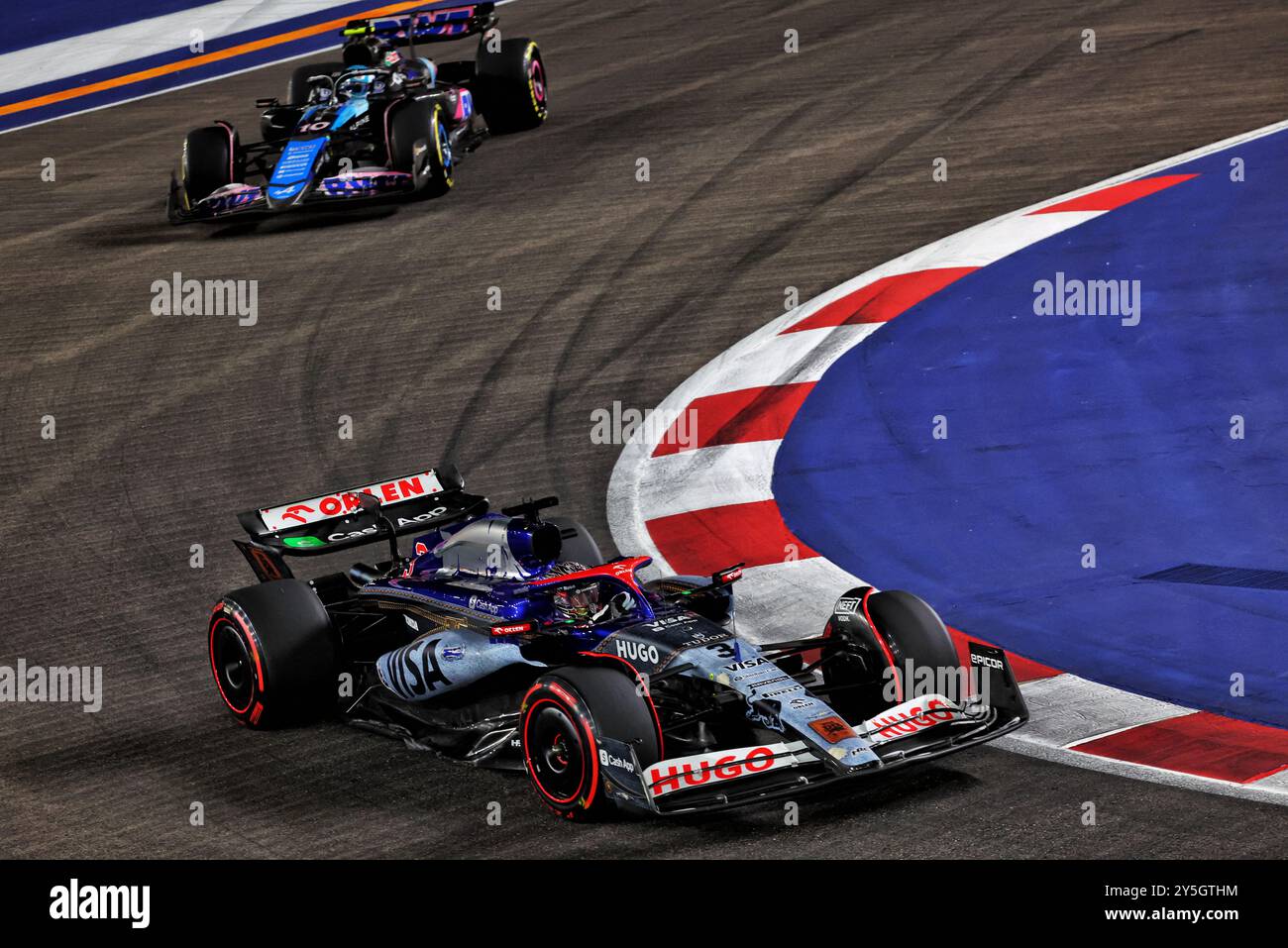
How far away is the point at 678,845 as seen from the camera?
21.8 ft

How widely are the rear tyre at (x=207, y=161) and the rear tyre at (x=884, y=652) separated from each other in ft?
31.4

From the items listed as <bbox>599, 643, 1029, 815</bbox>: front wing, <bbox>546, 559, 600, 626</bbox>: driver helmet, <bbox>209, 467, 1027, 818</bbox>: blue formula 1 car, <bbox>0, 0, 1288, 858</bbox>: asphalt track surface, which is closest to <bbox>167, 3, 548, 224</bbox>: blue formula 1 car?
<bbox>0, 0, 1288, 858</bbox>: asphalt track surface

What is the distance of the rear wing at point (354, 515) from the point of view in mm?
8742

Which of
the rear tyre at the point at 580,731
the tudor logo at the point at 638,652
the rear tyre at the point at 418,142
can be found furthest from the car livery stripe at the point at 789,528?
the rear tyre at the point at 418,142

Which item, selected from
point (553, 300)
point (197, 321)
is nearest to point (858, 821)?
point (553, 300)

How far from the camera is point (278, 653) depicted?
26.0 feet

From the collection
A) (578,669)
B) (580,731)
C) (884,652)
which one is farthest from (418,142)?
(580,731)

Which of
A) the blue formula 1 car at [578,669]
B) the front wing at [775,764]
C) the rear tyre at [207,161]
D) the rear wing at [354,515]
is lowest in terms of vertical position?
the front wing at [775,764]

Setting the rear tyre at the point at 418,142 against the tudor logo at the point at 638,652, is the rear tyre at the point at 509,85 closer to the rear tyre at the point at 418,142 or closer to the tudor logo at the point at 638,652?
the rear tyre at the point at 418,142

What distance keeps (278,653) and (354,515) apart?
46.9 inches

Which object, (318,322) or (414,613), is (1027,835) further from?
(318,322)

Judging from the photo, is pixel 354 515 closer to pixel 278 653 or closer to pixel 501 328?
pixel 278 653

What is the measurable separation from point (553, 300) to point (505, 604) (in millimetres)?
6445

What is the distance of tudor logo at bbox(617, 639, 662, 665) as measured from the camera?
715 centimetres
